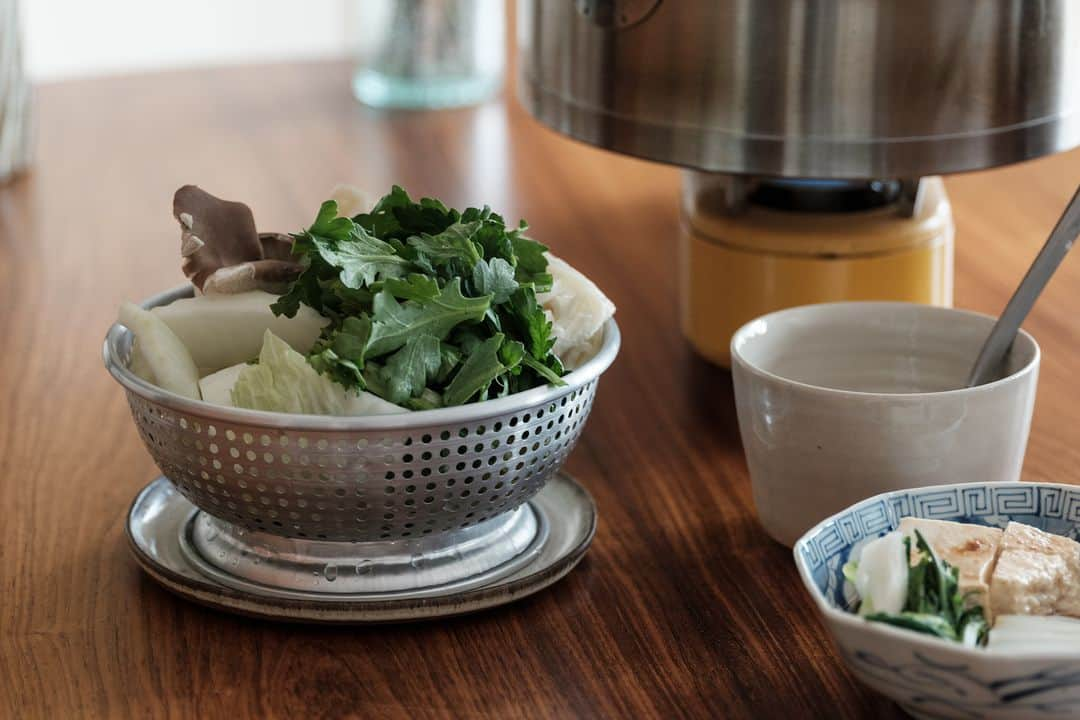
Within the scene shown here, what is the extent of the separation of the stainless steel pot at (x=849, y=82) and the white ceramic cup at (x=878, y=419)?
10 centimetres

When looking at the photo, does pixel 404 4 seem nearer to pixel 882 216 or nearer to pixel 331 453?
pixel 882 216

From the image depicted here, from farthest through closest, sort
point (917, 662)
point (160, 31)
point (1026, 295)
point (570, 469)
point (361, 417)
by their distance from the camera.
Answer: point (160, 31) < point (570, 469) < point (1026, 295) < point (361, 417) < point (917, 662)

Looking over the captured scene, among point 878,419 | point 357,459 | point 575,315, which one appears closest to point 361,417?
point 357,459

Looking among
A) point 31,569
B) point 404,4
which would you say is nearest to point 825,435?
point 31,569

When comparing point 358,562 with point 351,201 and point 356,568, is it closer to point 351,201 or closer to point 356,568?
point 356,568

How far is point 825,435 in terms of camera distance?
716mm

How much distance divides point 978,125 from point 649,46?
202 millimetres

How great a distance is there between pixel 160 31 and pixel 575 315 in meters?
2.73

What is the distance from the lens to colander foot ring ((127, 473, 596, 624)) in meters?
0.68

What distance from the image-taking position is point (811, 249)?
94cm

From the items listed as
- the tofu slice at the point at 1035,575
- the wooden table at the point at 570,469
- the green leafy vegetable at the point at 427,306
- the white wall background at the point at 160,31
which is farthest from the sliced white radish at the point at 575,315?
the white wall background at the point at 160,31

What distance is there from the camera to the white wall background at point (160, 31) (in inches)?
123

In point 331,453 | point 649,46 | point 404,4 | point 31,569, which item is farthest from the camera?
point 404,4

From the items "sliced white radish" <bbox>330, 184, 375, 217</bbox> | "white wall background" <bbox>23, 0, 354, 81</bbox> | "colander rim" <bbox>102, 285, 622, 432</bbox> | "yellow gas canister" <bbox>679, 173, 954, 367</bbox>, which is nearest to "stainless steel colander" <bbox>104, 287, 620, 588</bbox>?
"colander rim" <bbox>102, 285, 622, 432</bbox>
